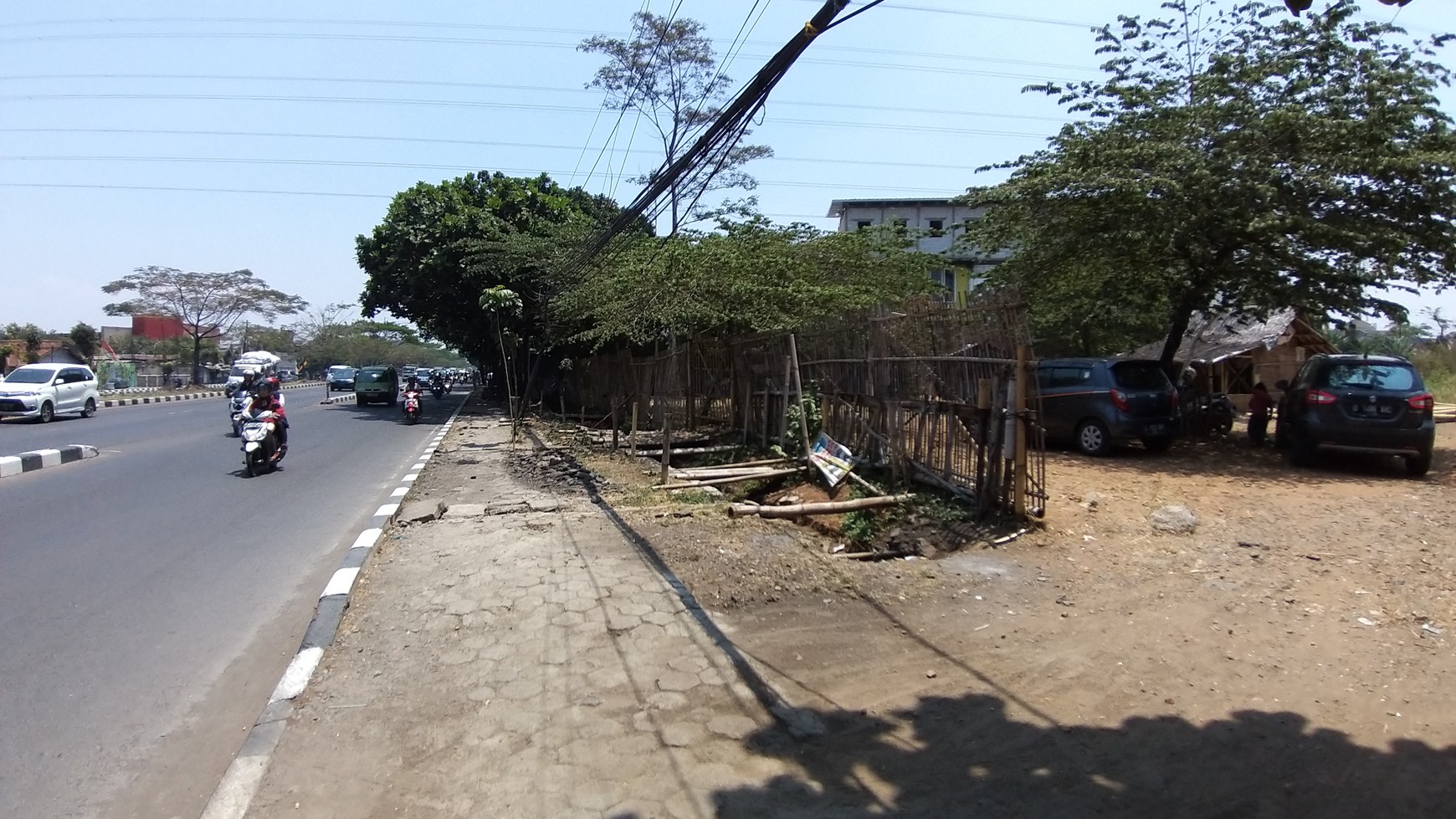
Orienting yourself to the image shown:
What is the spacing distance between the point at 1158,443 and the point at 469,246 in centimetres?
1742

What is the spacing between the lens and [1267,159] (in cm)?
1141

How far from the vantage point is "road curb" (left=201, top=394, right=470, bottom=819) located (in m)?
3.28

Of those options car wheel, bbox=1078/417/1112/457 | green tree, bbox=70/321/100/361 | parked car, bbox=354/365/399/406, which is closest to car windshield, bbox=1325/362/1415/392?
car wheel, bbox=1078/417/1112/457

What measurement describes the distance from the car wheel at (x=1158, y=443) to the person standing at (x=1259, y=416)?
213 centimetres

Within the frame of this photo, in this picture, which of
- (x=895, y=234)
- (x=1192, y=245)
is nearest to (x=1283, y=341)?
(x=895, y=234)

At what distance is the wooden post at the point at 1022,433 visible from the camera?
264 inches

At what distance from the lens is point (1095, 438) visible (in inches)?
467

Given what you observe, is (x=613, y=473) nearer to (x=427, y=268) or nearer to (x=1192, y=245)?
(x=1192, y=245)

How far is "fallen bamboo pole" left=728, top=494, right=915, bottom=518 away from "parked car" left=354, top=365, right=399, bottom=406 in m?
26.1

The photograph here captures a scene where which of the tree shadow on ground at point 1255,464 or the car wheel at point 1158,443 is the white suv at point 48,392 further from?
the car wheel at point 1158,443

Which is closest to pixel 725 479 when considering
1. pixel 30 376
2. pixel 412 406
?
pixel 412 406

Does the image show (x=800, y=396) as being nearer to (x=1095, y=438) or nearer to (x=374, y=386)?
(x=1095, y=438)

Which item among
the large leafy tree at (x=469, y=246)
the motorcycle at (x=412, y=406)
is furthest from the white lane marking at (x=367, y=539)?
the motorcycle at (x=412, y=406)

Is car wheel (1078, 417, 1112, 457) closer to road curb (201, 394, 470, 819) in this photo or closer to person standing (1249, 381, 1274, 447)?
person standing (1249, 381, 1274, 447)
